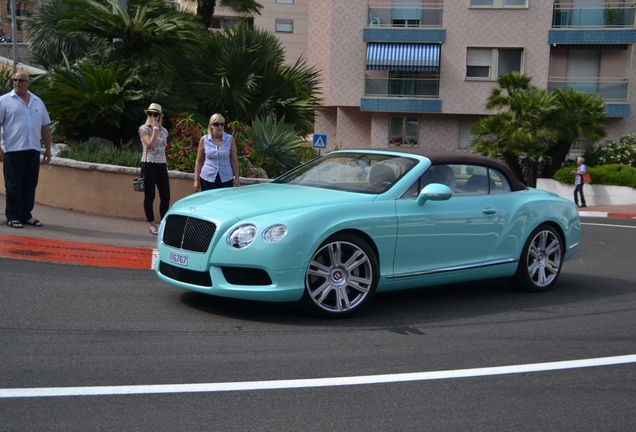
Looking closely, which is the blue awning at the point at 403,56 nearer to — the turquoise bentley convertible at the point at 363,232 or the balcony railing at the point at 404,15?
the balcony railing at the point at 404,15

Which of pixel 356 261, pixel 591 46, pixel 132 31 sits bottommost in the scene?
pixel 356 261

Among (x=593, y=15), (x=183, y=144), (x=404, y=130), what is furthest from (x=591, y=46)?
(x=183, y=144)

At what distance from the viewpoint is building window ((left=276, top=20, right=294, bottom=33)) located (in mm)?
57319

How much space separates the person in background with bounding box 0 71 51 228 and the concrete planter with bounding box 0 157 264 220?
1.96 meters

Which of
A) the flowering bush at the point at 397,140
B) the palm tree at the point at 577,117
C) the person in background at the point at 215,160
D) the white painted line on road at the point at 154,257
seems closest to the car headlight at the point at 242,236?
the white painted line on road at the point at 154,257

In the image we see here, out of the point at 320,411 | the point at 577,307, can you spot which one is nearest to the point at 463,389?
the point at 320,411

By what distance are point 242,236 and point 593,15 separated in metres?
33.2

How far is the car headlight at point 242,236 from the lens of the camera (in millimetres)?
6543

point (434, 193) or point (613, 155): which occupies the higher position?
point (613, 155)

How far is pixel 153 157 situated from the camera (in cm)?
1074

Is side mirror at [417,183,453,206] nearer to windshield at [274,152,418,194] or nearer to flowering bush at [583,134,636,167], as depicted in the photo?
windshield at [274,152,418,194]

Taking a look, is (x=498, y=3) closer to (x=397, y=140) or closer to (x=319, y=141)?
(x=397, y=140)

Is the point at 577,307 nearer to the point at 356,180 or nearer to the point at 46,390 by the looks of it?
the point at 356,180

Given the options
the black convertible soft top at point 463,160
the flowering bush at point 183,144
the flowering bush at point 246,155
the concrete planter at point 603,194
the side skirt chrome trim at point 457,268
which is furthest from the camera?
the concrete planter at point 603,194
